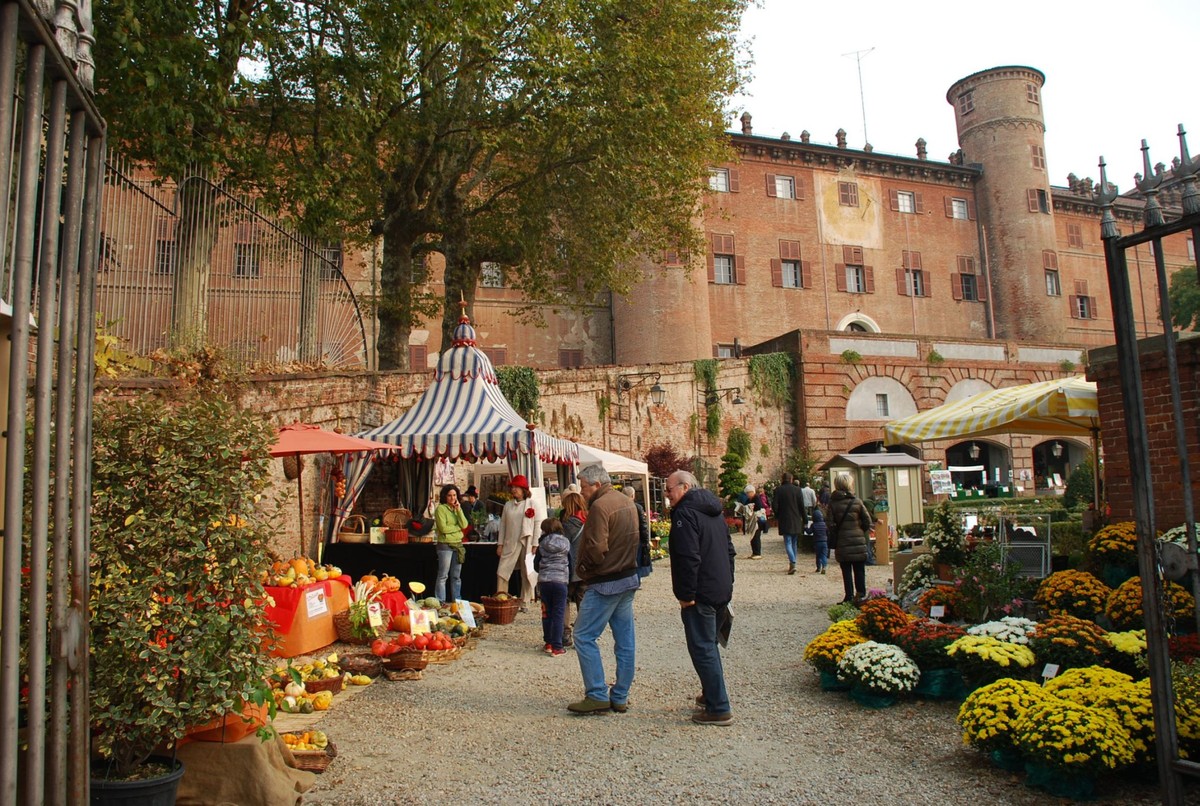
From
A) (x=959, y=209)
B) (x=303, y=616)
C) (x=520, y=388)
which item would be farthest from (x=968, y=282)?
(x=303, y=616)

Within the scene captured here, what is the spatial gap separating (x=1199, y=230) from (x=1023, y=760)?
9.18ft

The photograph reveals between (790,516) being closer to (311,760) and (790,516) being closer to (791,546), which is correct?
(791,546)

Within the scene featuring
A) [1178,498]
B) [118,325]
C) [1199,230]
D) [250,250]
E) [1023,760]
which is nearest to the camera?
[1199,230]

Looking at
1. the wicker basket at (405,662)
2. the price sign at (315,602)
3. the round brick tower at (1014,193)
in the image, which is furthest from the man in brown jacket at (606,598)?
the round brick tower at (1014,193)

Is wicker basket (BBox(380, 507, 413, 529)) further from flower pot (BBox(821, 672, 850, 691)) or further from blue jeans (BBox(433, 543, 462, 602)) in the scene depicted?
flower pot (BBox(821, 672, 850, 691))

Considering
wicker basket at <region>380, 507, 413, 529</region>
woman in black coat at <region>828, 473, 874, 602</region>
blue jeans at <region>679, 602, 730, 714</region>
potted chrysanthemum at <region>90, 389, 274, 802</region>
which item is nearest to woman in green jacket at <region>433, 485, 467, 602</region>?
wicker basket at <region>380, 507, 413, 529</region>

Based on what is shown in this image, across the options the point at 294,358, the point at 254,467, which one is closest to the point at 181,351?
the point at 294,358

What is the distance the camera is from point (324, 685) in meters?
6.43

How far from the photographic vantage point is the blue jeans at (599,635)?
5910 millimetres

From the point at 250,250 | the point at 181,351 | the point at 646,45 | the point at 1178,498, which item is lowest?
the point at 1178,498

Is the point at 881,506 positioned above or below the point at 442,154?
below

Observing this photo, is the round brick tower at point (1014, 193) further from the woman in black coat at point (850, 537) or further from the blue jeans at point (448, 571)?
the blue jeans at point (448, 571)

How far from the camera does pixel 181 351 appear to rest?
10711mm

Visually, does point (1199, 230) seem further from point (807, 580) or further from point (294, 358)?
point (294, 358)
